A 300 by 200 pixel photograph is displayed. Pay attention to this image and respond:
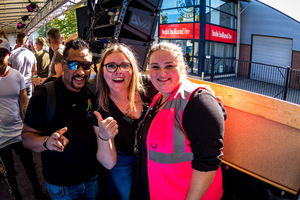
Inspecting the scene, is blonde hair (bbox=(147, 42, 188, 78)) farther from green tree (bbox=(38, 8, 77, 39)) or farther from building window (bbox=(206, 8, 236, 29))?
green tree (bbox=(38, 8, 77, 39))

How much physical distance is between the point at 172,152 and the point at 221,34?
1529cm

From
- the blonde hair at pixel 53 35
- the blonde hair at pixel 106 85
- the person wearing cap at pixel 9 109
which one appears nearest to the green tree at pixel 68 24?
the blonde hair at pixel 53 35

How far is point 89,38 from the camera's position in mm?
4426

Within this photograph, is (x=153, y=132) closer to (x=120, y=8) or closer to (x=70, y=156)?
(x=70, y=156)

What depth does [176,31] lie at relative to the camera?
14.7 metres

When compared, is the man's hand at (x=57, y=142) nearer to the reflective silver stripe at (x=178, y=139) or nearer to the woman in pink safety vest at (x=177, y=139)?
the woman in pink safety vest at (x=177, y=139)

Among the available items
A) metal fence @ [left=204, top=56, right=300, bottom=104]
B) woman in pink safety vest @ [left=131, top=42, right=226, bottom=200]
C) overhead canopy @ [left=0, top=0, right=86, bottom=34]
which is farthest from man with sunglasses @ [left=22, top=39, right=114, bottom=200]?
overhead canopy @ [left=0, top=0, right=86, bottom=34]

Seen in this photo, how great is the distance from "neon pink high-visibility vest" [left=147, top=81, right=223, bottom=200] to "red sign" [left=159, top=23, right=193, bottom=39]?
13.5m

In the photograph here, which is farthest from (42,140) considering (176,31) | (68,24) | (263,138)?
(68,24)

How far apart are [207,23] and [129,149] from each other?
44.3 feet

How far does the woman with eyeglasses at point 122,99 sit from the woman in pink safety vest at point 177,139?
191 millimetres

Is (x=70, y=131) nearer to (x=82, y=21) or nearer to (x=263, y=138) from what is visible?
(x=263, y=138)

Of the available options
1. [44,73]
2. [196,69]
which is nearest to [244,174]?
[44,73]

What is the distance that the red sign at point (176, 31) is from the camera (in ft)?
45.8
